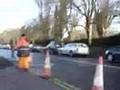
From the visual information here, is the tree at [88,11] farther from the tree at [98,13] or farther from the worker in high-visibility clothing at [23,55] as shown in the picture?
the worker in high-visibility clothing at [23,55]

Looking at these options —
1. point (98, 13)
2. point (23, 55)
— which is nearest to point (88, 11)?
point (98, 13)

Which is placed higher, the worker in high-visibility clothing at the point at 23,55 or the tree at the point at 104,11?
the tree at the point at 104,11

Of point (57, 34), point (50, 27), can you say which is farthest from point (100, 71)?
point (50, 27)

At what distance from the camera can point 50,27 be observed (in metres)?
76.2

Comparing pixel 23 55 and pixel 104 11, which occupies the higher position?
pixel 104 11

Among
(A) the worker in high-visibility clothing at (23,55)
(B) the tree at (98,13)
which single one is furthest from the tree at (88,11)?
(A) the worker in high-visibility clothing at (23,55)

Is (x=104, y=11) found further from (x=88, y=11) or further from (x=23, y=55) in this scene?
(x=23, y=55)

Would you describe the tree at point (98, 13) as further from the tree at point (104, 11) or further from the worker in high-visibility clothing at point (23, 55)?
the worker in high-visibility clothing at point (23, 55)

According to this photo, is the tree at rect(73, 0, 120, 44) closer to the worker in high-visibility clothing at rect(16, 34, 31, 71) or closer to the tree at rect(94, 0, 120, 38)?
the tree at rect(94, 0, 120, 38)

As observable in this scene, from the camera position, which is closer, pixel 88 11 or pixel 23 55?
pixel 23 55

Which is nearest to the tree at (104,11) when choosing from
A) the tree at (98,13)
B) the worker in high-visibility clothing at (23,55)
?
the tree at (98,13)

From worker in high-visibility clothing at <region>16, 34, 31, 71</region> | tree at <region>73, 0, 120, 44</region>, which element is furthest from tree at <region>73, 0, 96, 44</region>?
worker in high-visibility clothing at <region>16, 34, 31, 71</region>

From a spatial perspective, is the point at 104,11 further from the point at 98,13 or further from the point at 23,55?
the point at 23,55

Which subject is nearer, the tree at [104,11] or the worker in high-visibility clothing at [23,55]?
the worker in high-visibility clothing at [23,55]
